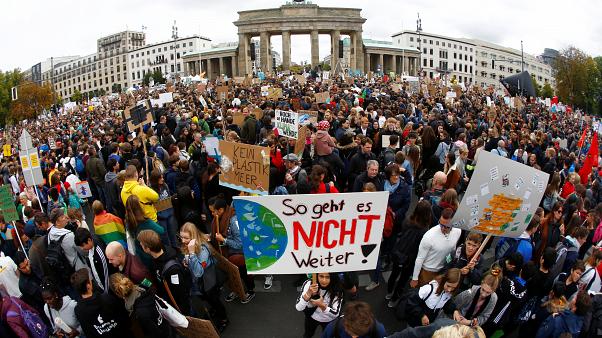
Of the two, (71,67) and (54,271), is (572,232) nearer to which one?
(54,271)

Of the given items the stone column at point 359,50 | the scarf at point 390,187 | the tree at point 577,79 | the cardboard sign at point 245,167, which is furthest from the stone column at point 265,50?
the scarf at point 390,187

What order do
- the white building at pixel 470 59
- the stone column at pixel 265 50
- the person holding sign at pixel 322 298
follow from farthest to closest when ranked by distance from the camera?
1. the white building at pixel 470 59
2. the stone column at pixel 265 50
3. the person holding sign at pixel 322 298

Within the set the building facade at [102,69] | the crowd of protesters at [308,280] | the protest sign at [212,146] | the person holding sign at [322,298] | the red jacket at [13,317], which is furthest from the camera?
the building facade at [102,69]

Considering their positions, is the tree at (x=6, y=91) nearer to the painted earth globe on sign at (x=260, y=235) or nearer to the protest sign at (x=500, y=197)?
the painted earth globe on sign at (x=260, y=235)

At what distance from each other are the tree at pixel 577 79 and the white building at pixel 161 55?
8683 cm

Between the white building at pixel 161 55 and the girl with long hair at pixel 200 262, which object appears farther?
the white building at pixel 161 55

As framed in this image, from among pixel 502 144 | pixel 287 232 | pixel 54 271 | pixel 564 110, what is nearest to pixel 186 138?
pixel 54 271

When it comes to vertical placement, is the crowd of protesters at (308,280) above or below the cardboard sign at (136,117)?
below

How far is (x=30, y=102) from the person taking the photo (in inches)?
2621

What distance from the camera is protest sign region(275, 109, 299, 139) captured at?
9188 mm

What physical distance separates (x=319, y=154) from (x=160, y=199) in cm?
323

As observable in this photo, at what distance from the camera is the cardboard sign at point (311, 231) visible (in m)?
3.94

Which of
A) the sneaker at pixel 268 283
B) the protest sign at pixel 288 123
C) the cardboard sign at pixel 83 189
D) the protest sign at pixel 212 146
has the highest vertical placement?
the protest sign at pixel 288 123

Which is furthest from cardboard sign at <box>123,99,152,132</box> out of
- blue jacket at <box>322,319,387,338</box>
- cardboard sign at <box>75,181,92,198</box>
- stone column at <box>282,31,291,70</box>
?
stone column at <box>282,31,291,70</box>
